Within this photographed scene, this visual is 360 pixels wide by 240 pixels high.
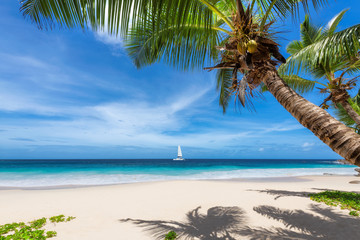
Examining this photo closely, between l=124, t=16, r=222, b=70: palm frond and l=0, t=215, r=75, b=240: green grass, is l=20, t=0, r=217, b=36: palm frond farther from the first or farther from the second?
l=0, t=215, r=75, b=240: green grass

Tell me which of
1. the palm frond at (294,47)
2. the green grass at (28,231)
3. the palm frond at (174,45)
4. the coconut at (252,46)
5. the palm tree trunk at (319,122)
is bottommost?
the green grass at (28,231)

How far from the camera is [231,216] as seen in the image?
193 inches

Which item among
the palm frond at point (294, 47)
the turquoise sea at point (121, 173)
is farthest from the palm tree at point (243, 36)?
the turquoise sea at point (121, 173)

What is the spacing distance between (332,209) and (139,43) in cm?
713

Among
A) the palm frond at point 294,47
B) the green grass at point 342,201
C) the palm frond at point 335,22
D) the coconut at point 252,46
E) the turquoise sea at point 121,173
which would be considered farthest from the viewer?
the turquoise sea at point 121,173

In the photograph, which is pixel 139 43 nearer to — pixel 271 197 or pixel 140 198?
pixel 140 198

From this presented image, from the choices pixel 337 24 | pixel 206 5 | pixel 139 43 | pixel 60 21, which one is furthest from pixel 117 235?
pixel 337 24

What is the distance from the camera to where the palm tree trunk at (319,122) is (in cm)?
173

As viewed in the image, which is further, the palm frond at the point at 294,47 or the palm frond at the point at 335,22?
the palm frond at the point at 294,47

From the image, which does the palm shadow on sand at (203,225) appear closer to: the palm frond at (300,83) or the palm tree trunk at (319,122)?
the palm tree trunk at (319,122)

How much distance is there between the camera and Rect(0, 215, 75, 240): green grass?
3.49 metres

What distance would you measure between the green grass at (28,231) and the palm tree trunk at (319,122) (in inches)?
194

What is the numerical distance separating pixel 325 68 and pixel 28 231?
977 cm

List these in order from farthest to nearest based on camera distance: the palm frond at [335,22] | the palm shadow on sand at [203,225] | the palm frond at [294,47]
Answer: the palm frond at [294,47] < the palm frond at [335,22] < the palm shadow on sand at [203,225]
